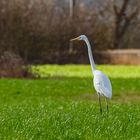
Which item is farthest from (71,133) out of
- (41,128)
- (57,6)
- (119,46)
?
(119,46)

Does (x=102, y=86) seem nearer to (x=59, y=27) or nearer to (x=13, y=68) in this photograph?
(x=13, y=68)

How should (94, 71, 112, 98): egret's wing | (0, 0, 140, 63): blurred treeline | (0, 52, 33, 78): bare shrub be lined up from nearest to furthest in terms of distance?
(94, 71, 112, 98): egret's wing → (0, 52, 33, 78): bare shrub → (0, 0, 140, 63): blurred treeline

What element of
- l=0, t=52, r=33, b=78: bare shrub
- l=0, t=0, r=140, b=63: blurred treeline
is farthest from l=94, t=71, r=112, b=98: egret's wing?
l=0, t=0, r=140, b=63: blurred treeline

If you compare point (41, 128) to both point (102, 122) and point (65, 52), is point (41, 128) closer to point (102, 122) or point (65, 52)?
point (102, 122)

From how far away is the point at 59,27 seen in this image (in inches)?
1665

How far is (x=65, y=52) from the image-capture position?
4206 centimetres

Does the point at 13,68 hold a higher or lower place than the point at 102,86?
lower

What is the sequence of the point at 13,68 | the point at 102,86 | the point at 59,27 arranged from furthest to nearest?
the point at 59,27 → the point at 13,68 → the point at 102,86

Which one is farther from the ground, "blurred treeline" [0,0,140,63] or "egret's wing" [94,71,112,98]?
"egret's wing" [94,71,112,98]

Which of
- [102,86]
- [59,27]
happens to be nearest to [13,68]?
[59,27]

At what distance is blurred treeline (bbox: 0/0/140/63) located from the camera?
38812mm

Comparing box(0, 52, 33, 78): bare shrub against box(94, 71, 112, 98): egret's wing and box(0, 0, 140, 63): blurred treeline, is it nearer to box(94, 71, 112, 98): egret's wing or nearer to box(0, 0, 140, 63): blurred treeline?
box(0, 0, 140, 63): blurred treeline

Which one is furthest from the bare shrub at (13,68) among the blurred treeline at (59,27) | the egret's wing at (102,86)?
the egret's wing at (102,86)

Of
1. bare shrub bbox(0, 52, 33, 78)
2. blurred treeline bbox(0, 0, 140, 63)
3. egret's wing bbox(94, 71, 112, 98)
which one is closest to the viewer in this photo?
egret's wing bbox(94, 71, 112, 98)
